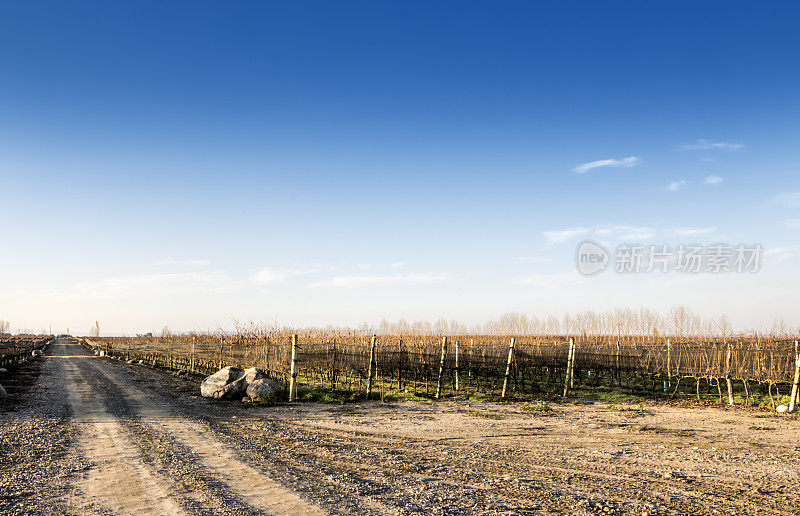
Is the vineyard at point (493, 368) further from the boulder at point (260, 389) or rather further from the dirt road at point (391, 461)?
the dirt road at point (391, 461)

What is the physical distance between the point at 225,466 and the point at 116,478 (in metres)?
1.59

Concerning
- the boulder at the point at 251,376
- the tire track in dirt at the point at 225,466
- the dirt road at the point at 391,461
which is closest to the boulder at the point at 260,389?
the boulder at the point at 251,376

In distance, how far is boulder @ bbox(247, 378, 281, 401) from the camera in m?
16.2

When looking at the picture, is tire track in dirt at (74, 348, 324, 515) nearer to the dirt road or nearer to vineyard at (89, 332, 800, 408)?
the dirt road

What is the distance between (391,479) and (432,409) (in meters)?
8.13

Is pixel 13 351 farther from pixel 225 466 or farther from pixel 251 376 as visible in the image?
pixel 225 466

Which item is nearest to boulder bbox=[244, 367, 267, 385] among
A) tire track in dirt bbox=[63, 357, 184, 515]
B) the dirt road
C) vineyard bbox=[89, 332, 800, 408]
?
vineyard bbox=[89, 332, 800, 408]

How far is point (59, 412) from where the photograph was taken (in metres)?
14.4

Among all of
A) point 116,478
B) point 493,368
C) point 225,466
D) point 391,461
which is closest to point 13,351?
point 493,368

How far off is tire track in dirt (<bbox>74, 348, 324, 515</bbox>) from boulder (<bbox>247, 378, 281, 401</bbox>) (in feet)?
8.09

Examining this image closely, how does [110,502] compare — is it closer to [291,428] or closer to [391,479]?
[391,479]

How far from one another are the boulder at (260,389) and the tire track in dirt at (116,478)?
14.5 ft

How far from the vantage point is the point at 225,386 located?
17.2 meters

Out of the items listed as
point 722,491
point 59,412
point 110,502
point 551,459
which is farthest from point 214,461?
point 59,412
